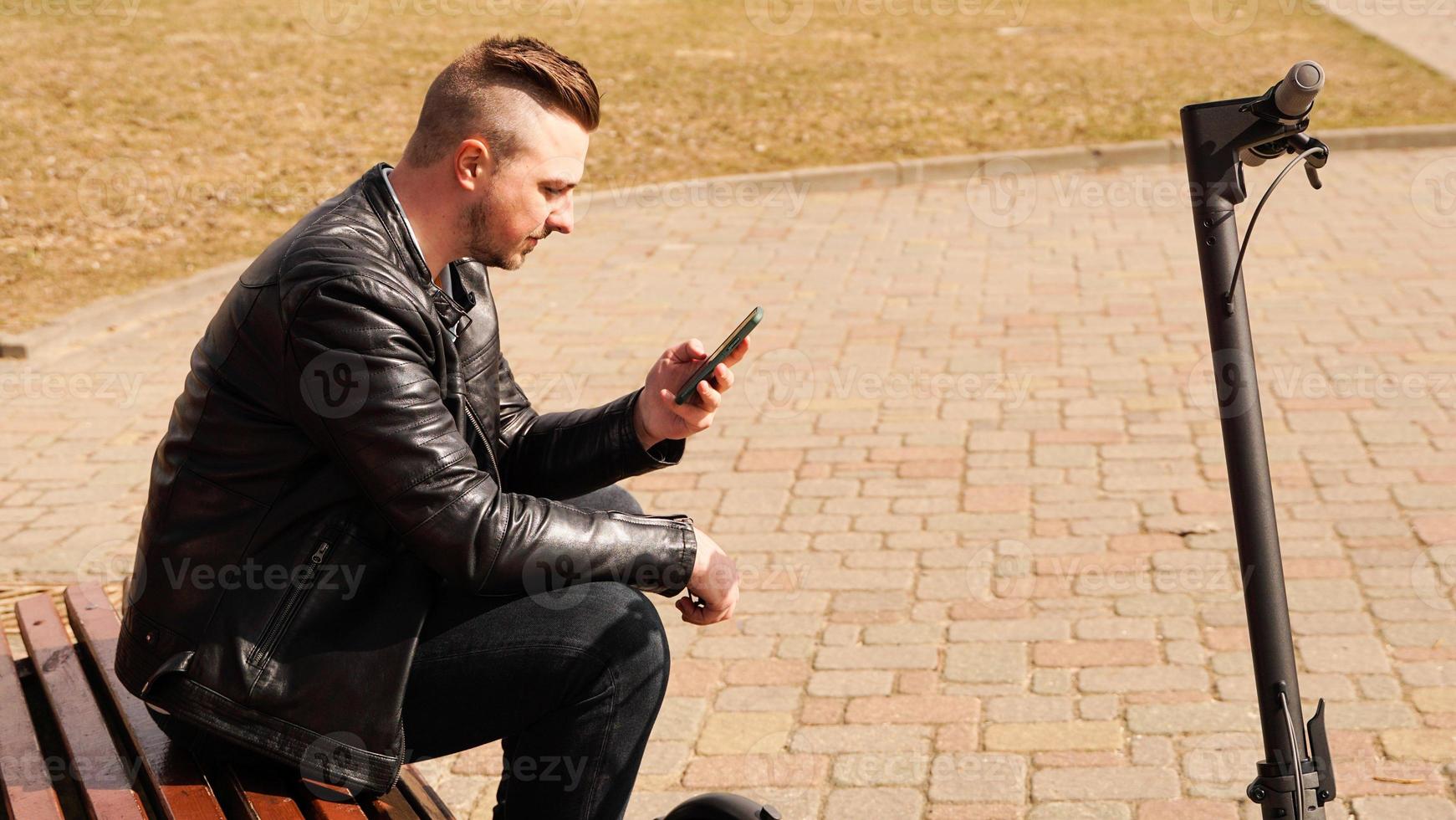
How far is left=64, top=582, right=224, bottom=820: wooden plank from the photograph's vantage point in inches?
101

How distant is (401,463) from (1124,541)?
3275 mm

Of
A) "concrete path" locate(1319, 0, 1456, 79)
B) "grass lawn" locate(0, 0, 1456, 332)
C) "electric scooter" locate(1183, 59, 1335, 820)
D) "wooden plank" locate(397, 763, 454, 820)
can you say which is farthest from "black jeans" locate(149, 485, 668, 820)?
"concrete path" locate(1319, 0, 1456, 79)

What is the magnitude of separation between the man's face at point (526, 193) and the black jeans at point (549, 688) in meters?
0.64

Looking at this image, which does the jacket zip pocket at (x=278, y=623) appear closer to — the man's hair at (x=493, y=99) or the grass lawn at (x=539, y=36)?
the man's hair at (x=493, y=99)

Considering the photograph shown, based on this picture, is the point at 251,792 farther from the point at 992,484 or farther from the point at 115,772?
the point at 992,484

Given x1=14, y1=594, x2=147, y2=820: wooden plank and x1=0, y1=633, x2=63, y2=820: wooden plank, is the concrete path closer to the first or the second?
x1=14, y1=594, x2=147, y2=820: wooden plank

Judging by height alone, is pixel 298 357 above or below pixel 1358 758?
above

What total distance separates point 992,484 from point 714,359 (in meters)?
3.04

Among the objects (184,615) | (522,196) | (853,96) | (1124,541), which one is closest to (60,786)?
(184,615)

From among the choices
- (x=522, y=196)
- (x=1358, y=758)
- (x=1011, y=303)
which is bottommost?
(x=1011, y=303)

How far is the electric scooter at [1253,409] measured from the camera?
231cm

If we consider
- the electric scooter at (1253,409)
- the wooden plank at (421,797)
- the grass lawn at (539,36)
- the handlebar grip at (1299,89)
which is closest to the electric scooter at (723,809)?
the wooden plank at (421,797)

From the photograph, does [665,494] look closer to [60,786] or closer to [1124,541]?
[1124,541]

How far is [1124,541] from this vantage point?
510cm
